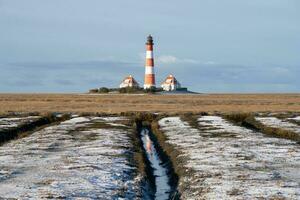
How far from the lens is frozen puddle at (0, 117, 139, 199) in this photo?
1822 centimetres

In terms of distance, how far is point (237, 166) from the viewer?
23344 mm

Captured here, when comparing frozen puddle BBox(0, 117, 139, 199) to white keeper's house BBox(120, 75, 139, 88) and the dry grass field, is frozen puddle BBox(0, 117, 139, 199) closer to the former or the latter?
the dry grass field

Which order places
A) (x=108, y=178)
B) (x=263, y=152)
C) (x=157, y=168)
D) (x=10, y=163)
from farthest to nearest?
(x=263, y=152), (x=157, y=168), (x=10, y=163), (x=108, y=178)

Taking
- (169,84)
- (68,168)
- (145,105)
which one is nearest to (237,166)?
(68,168)

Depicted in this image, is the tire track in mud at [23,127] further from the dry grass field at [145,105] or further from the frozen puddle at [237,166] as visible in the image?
the dry grass field at [145,105]

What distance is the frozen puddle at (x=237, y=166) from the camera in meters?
18.2

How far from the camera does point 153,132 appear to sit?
45.2m

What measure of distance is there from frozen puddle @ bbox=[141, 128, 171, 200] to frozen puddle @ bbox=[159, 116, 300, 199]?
0.66 m

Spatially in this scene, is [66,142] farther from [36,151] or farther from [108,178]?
[108,178]

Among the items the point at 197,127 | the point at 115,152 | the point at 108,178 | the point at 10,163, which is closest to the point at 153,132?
the point at 197,127

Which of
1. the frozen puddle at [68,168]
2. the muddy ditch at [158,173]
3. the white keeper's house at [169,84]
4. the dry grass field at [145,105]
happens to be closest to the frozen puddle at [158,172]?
the muddy ditch at [158,173]

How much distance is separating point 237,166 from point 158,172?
11.6 ft

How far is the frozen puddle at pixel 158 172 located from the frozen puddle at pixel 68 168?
0.93 metres

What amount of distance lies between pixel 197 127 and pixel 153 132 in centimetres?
327
